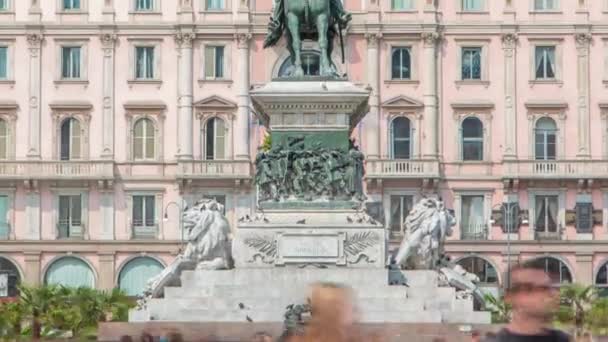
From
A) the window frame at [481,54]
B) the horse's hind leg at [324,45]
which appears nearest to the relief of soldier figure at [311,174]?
the horse's hind leg at [324,45]

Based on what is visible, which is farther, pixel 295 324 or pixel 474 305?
pixel 474 305

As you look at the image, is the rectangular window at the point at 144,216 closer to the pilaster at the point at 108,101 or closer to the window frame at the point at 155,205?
the window frame at the point at 155,205

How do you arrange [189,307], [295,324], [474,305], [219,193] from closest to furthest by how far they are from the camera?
1. [295,324]
2. [189,307]
3. [474,305]
4. [219,193]

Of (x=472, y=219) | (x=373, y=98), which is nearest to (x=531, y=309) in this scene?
(x=472, y=219)

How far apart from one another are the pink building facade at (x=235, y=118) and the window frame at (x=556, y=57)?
0.21ft

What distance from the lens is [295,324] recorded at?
2673 cm

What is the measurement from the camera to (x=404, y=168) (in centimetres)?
7969

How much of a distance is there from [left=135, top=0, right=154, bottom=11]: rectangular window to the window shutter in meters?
21.6

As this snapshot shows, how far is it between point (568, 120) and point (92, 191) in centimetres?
2208

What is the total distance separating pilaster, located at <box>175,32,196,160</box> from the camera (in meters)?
80.2

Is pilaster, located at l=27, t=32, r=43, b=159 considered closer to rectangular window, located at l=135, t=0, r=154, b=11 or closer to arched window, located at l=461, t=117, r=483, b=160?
rectangular window, located at l=135, t=0, r=154, b=11

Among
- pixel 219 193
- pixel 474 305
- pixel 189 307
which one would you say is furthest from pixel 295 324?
pixel 219 193

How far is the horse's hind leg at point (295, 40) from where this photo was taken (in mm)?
34062

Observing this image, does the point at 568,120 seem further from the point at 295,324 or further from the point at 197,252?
the point at 295,324
